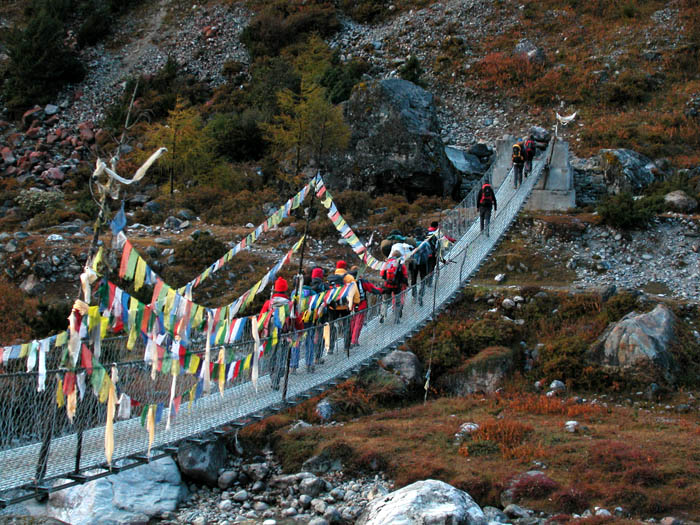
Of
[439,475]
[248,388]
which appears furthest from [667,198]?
[248,388]

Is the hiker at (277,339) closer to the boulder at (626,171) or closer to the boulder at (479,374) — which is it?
the boulder at (479,374)

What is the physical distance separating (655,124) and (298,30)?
20.3 m

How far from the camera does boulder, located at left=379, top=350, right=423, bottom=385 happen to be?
48.8ft

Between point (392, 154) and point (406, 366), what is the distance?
12.1m

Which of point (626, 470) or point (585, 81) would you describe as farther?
point (585, 81)

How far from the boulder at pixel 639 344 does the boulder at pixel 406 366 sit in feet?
10.5

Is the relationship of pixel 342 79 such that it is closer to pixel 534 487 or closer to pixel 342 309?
pixel 342 309

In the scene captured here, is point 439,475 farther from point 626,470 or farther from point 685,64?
point 685,64

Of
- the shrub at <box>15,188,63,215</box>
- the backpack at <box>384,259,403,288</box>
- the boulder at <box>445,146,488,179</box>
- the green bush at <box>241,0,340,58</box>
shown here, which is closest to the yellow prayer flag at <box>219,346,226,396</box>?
the backpack at <box>384,259,403,288</box>

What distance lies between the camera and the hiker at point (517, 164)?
784 inches

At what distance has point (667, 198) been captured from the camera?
71.5ft

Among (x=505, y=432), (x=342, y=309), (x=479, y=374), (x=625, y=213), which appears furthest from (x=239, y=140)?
(x=505, y=432)

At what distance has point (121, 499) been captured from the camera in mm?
10055

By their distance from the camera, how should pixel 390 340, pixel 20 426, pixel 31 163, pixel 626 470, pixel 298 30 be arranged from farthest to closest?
1. pixel 298 30
2. pixel 31 163
3. pixel 390 340
4. pixel 626 470
5. pixel 20 426
